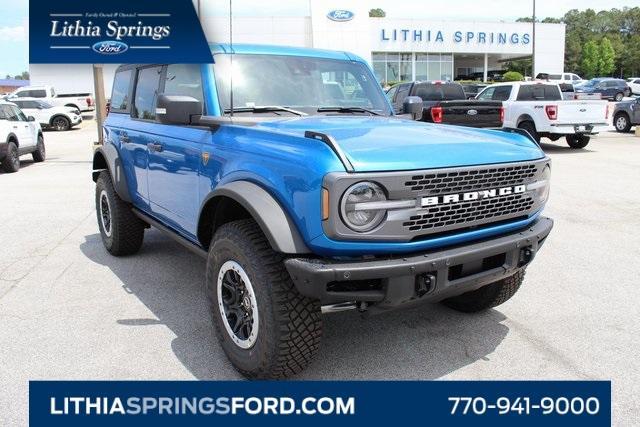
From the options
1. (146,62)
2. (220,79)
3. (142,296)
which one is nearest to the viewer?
(220,79)

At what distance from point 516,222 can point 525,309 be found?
117 cm

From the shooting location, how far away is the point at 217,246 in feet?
10.4

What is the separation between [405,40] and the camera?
162 feet

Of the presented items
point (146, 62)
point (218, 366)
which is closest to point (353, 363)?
point (218, 366)

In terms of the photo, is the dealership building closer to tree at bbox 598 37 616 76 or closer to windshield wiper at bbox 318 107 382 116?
tree at bbox 598 37 616 76

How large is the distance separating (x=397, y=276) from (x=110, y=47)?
428cm

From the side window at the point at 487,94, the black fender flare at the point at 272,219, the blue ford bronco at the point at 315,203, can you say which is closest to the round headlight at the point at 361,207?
the blue ford bronco at the point at 315,203

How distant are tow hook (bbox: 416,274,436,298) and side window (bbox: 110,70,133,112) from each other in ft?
12.0

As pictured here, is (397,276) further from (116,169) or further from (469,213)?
(116,169)

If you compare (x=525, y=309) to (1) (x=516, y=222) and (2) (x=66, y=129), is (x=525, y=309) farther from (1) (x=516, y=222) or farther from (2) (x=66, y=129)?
(2) (x=66, y=129)

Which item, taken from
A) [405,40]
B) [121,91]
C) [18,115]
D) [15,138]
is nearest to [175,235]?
[121,91]

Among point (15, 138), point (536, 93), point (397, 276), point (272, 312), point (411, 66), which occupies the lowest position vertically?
point (272, 312)

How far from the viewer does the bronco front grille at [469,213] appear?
9.16ft

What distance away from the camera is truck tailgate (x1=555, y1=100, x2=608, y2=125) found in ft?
46.2
